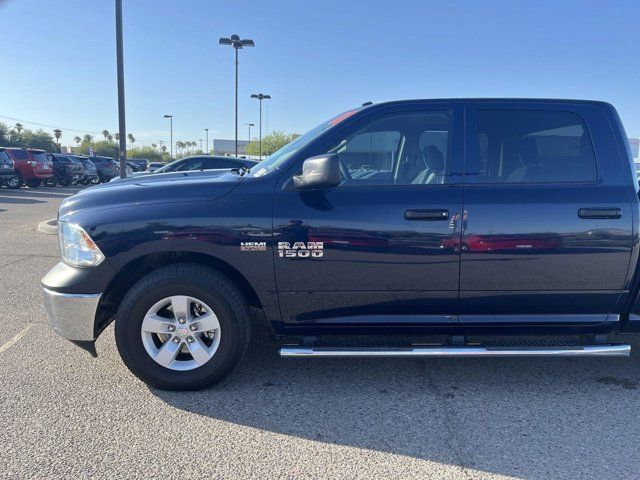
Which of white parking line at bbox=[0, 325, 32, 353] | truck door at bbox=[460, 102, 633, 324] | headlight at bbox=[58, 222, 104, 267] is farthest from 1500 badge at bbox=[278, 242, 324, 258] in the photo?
white parking line at bbox=[0, 325, 32, 353]

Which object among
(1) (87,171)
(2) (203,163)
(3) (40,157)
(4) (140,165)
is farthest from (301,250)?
(4) (140,165)

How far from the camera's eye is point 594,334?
3348 millimetres

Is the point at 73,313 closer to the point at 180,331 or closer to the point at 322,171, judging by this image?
the point at 180,331

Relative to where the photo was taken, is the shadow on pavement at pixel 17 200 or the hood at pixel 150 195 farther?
the shadow on pavement at pixel 17 200

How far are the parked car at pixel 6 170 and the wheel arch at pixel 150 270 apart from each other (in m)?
20.1

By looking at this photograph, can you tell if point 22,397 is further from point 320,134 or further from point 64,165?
point 64,165

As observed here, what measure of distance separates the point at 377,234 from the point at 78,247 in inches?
75.7

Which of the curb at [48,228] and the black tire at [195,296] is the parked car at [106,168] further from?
the black tire at [195,296]

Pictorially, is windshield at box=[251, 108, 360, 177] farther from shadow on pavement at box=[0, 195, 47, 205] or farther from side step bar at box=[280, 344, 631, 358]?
shadow on pavement at box=[0, 195, 47, 205]

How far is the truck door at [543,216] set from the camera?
312cm

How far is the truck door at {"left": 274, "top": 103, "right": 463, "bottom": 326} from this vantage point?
3.08m

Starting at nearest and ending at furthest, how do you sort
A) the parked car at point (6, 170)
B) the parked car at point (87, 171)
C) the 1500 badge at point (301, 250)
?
the 1500 badge at point (301, 250) → the parked car at point (6, 170) → the parked car at point (87, 171)

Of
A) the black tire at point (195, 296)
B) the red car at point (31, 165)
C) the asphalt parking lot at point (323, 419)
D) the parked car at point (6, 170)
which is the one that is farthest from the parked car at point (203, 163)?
the red car at point (31, 165)

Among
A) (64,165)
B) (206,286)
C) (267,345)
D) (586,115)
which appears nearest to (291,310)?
(206,286)
